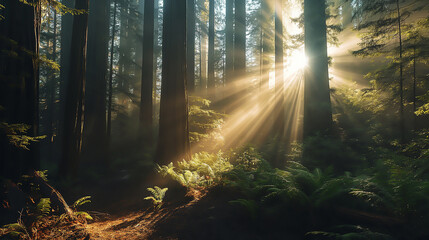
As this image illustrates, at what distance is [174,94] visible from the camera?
7508 millimetres

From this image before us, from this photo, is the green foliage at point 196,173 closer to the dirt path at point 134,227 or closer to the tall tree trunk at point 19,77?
the dirt path at point 134,227

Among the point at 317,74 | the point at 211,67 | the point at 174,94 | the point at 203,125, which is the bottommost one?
the point at 203,125

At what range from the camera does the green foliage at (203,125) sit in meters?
8.92

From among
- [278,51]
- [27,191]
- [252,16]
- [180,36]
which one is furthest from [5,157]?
[252,16]

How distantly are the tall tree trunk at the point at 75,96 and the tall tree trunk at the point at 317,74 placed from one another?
33.0 ft

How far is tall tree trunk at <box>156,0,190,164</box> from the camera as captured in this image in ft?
24.5

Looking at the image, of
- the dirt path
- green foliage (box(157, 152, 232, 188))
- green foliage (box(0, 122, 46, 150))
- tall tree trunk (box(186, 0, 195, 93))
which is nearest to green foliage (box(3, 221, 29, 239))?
the dirt path

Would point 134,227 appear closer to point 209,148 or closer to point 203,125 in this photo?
point 203,125

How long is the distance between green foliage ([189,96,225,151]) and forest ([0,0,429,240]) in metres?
0.07

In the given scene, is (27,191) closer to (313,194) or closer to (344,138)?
(313,194)

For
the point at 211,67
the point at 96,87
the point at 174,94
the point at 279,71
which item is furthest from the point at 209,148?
the point at 211,67

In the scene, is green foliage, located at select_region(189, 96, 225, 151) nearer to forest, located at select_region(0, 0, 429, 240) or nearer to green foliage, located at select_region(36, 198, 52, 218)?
forest, located at select_region(0, 0, 429, 240)

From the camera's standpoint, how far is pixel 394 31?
883 centimetres

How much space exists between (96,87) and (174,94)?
626 cm
